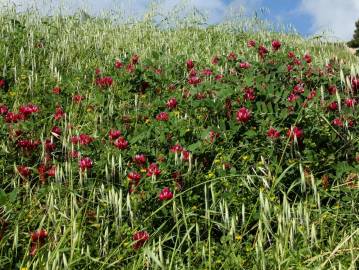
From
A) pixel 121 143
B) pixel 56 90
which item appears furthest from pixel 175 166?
pixel 56 90

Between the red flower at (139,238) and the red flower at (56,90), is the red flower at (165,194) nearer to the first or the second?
the red flower at (139,238)

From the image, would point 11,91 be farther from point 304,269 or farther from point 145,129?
point 304,269

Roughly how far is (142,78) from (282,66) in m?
1.51

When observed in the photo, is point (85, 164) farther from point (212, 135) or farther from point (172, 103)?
point (172, 103)

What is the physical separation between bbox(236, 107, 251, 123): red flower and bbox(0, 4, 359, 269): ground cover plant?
0.05ft

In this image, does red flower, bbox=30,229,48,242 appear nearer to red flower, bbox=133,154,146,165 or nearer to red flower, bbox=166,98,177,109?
red flower, bbox=133,154,146,165

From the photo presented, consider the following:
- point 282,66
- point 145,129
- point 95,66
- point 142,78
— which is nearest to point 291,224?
point 145,129

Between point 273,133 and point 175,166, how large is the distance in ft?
2.55

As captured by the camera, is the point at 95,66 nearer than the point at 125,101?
No

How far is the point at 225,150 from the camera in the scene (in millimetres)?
3432

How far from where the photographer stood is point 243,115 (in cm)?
354

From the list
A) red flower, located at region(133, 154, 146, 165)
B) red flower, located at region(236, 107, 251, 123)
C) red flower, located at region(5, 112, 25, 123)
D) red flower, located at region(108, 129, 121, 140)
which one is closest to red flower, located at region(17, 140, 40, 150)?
red flower, located at region(5, 112, 25, 123)

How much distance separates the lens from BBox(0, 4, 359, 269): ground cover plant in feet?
7.60

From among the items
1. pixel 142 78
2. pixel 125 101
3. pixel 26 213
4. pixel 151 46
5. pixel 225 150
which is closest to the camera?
pixel 26 213
